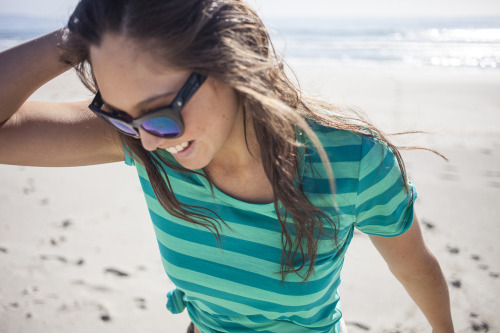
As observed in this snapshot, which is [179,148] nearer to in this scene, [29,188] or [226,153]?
[226,153]

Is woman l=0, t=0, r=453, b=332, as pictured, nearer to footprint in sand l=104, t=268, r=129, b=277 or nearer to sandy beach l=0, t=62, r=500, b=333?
sandy beach l=0, t=62, r=500, b=333

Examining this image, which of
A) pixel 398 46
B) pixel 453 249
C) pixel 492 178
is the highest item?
pixel 453 249

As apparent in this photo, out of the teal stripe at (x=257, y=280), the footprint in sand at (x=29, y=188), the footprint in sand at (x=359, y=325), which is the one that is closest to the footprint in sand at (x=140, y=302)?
the footprint in sand at (x=359, y=325)

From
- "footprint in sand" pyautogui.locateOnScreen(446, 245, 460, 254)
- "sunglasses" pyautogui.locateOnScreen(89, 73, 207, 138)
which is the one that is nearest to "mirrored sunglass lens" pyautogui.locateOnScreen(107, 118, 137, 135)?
"sunglasses" pyautogui.locateOnScreen(89, 73, 207, 138)

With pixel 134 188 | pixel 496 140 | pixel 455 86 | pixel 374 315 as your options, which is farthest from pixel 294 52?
pixel 374 315

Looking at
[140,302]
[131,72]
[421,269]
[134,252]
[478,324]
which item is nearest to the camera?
[131,72]

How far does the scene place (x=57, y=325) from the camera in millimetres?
2922

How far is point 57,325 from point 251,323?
2.14 m

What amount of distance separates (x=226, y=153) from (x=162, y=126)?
1.05 feet

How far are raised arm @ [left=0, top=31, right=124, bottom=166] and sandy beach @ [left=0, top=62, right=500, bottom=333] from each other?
22cm

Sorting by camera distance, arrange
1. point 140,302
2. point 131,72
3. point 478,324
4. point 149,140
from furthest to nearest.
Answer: point 140,302 < point 478,324 < point 149,140 < point 131,72

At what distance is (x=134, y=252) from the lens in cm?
377

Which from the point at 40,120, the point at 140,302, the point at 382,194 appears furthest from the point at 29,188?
the point at 382,194

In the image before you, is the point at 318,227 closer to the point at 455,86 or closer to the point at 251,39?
the point at 251,39
